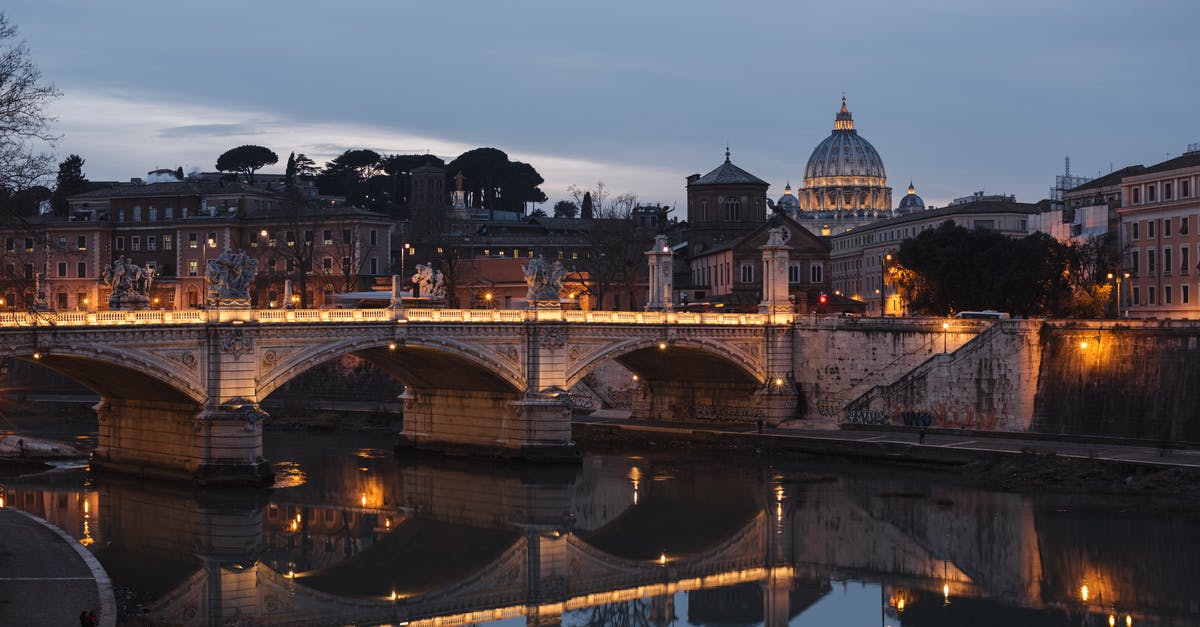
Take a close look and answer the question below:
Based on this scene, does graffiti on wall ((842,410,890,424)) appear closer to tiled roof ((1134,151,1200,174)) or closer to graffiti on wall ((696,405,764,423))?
graffiti on wall ((696,405,764,423))

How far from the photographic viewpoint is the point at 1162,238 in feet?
230

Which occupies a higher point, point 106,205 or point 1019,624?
point 106,205

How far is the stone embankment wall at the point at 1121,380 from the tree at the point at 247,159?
93.5m

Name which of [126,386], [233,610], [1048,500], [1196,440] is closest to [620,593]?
[233,610]

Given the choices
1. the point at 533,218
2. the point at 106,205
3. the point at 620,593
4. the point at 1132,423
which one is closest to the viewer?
the point at 620,593

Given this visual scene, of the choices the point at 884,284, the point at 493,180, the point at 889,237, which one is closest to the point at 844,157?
the point at 493,180

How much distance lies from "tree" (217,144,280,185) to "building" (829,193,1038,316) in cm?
5158

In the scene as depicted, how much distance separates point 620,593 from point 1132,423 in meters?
23.5

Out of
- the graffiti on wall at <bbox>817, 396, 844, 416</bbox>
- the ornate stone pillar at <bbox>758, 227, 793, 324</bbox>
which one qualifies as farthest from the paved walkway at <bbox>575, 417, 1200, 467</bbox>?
the ornate stone pillar at <bbox>758, 227, 793, 324</bbox>

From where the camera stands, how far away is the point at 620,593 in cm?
3581

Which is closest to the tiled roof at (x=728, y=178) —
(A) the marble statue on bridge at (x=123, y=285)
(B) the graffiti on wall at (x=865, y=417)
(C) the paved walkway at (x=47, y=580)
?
(B) the graffiti on wall at (x=865, y=417)

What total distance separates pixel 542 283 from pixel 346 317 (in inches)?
331

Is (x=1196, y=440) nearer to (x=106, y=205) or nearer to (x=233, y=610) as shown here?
(x=233, y=610)

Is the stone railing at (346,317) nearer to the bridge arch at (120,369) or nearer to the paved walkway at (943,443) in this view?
the bridge arch at (120,369)
